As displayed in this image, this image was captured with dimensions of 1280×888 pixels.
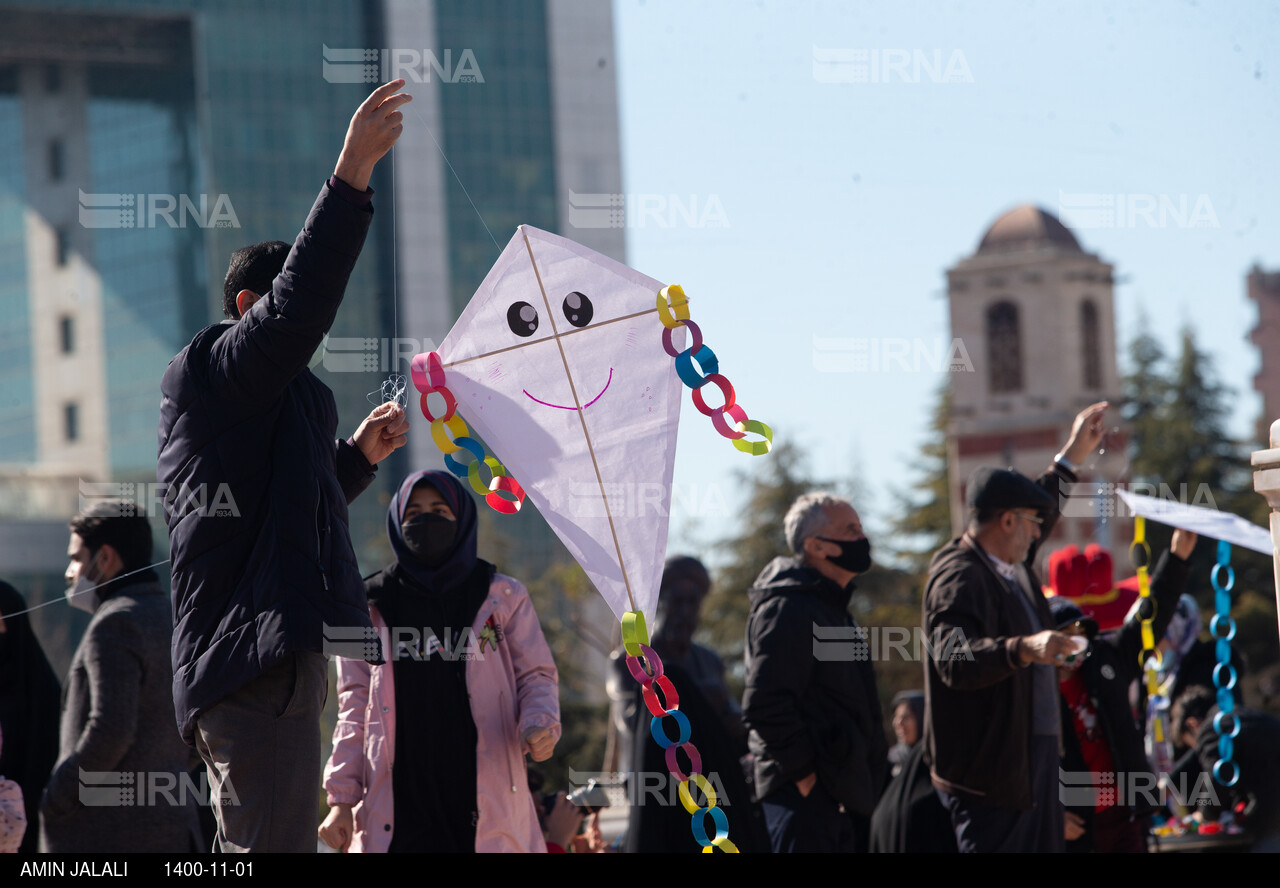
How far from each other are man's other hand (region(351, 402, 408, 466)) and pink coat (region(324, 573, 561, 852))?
27.2 inches

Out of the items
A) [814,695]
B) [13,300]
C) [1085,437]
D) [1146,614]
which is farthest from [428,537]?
[13,300]

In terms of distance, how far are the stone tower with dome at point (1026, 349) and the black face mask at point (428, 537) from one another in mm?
44201

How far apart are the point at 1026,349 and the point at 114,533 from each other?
151 feet

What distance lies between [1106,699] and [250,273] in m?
3.86

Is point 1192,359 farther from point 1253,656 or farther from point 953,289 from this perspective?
point 1253,656

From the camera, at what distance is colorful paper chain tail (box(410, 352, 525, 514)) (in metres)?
4.81

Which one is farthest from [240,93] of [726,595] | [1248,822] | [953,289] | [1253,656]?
[1248,822]

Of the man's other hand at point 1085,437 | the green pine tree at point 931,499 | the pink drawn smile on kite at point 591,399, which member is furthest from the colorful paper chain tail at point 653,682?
the green pine tree at point 931,499

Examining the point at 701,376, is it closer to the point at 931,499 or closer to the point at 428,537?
the point at 428,537

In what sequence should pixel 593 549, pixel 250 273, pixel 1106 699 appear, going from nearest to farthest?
pixel 250 273 → pixel 593 549 → pixel 1106 699

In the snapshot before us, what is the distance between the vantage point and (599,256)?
193 inches

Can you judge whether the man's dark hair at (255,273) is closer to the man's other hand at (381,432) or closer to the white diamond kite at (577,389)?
the man's other hand at (381,432)

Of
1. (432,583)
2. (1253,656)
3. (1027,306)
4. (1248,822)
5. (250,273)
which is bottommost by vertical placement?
(1253,656)

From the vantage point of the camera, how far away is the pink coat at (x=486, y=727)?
490 centimetres
